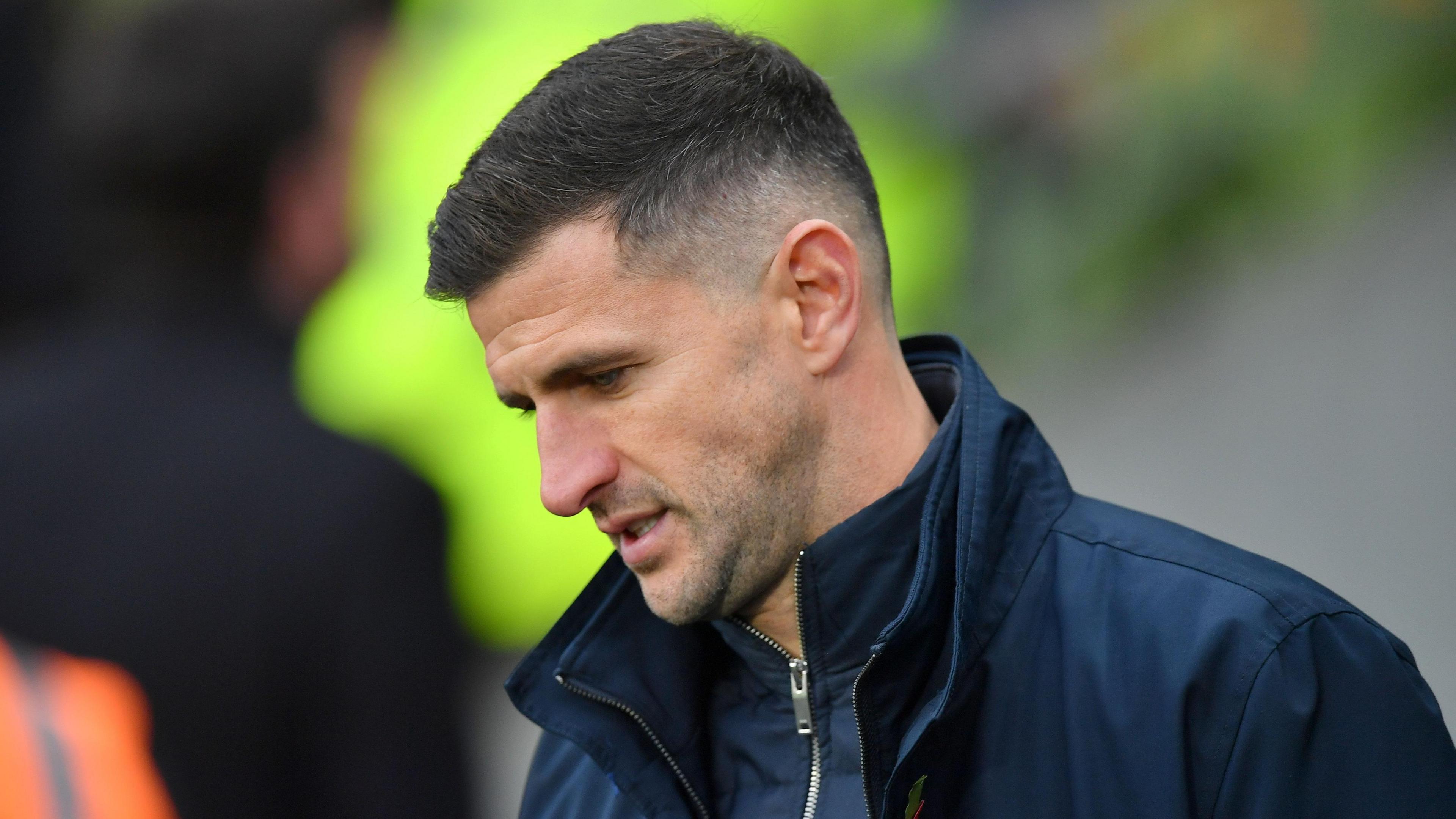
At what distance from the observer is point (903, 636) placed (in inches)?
62.8

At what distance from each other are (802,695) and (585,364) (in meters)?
0.54

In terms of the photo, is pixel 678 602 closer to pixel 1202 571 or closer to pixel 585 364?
pixel 585 364

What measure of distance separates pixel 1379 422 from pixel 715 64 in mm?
3228

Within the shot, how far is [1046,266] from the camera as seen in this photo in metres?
5.06

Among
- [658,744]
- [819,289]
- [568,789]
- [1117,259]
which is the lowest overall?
[568,789]

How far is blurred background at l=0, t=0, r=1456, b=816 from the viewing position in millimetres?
4340

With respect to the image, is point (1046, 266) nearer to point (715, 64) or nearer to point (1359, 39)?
point (1359, 39)

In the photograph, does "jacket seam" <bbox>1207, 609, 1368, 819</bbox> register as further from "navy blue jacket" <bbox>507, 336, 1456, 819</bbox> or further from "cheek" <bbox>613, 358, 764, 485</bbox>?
"cheek" <bbox>613, 358, 764, 485</bbox>

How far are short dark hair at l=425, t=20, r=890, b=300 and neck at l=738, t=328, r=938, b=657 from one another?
0.24 meters

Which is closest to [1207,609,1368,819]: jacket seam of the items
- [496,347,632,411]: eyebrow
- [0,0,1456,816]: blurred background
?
[496,347,632,411]: eyebrow

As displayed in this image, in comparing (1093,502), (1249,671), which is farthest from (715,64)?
(1249,671)

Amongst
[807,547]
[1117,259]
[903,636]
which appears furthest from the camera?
[1117,259]

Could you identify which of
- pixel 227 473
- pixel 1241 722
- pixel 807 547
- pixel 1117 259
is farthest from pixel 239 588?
pixel 1117 259

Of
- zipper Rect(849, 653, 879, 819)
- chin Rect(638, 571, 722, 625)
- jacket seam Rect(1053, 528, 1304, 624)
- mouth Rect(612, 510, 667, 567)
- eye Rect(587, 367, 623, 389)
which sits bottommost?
zipper Rect(849, 653, 879, 819)
